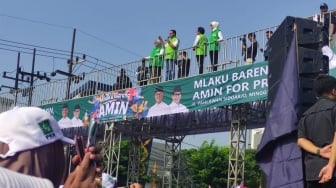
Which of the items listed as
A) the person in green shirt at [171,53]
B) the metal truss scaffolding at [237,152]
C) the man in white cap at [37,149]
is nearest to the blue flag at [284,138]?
the man in white cap at [37,149]

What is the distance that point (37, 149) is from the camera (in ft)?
5.58

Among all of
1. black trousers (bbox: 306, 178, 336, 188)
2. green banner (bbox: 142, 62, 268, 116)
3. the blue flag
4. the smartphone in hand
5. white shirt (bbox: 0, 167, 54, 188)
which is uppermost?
green banner (bbox: 142, 62, 268, 116)

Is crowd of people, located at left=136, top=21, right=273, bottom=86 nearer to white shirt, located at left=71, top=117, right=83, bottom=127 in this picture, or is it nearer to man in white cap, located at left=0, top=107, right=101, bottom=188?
white shirt, located at left=71, top=117, right=83, bottom=127

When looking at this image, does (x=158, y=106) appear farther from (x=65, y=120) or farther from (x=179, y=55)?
(x=65, y=120)

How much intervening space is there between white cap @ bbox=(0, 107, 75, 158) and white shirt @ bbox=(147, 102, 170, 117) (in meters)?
11.1

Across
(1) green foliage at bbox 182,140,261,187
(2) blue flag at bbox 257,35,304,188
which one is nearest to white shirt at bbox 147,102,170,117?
(2) blue flag at bbox 257,35,304,188

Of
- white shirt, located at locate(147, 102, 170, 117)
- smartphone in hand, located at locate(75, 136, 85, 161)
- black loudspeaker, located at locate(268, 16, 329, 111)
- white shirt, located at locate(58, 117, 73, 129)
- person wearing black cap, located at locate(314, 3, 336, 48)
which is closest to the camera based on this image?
smartphone in hand, located at locate(75, 136, 85, 161)

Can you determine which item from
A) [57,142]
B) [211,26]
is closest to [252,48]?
[211,26]

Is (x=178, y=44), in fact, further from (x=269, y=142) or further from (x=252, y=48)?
(x=269, y=142)

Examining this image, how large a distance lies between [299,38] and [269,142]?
75 centimetres

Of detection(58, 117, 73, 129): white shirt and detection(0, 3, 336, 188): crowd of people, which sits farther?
detection(58, 117, 73, 129): white shirt

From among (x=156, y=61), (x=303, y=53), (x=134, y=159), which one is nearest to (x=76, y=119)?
(x=134, y=159)

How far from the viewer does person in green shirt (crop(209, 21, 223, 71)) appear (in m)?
12.3

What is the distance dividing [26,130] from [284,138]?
6.99 feet
